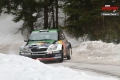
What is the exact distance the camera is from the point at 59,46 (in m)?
14.6

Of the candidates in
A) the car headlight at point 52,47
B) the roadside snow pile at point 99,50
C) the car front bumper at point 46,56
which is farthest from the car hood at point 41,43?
the roadside snow pile at point 99,50

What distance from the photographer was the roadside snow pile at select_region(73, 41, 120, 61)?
16.7 meters

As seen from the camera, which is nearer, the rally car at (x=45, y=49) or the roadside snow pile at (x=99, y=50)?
the rally car at (x=45, y=49)

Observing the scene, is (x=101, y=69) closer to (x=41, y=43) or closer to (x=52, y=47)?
(x=52, y=47)

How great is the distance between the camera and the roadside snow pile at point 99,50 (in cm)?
1675

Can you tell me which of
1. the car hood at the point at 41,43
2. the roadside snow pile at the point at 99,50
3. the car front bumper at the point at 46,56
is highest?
the car hood at the point at 41,43

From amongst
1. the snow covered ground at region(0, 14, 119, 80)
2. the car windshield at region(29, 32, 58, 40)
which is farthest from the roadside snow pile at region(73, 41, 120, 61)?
the car windshield at region(29, 32, 58, 40)

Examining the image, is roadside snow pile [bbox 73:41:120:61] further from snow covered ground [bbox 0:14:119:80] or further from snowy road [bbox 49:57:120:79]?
snowy road [bbox 49:57:120:79]

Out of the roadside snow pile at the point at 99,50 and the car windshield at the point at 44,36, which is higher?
the car windshield at the point at 44,36

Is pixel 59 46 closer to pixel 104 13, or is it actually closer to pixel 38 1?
pixel 104 13

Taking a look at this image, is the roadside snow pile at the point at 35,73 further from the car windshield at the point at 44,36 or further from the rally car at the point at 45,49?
the car windshield at the point at 44,36

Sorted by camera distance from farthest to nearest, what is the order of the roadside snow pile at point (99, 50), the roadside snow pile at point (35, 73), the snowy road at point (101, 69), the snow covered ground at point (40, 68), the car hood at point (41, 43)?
1. the roadside snow pile at point (99, 50)
2. the car hood at point (41, 43)
3. the snowy road at point (101, 69)
4. the snow covered ground at point (40, 68)
5. the roadside snow pile at point (35, 73)

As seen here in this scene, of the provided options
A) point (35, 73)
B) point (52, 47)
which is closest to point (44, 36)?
point (52, 47)

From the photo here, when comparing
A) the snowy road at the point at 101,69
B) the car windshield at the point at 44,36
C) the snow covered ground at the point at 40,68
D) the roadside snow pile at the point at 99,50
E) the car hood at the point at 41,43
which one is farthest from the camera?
the roadside snow pile at the point at 99,50
